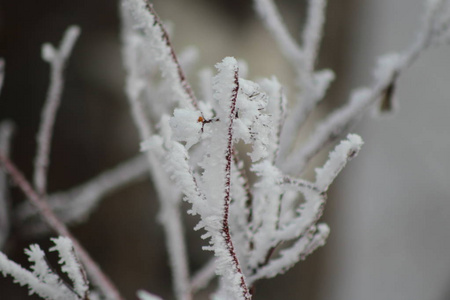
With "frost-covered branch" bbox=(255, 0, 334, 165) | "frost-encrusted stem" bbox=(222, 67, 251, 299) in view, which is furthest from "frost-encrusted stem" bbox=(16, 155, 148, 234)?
"frost-encrusted stem" bbox=(222, 67, 251, 299)

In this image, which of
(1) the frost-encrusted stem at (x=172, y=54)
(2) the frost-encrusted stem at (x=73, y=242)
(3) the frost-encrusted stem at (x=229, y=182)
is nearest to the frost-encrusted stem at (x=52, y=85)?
(2) the frost-encrusted stem at (x=73, y=242)

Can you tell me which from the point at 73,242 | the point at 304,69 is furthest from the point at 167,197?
the point at 304,69

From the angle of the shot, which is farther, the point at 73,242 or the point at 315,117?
the point at 315,117

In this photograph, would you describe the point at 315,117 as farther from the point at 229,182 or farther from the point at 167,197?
the point at 229,182

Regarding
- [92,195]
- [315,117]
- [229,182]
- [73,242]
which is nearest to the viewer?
[229,182]

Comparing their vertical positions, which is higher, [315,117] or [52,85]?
[315,117]

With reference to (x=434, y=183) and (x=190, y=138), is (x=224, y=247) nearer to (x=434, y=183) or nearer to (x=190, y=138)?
(x=190, y=138)

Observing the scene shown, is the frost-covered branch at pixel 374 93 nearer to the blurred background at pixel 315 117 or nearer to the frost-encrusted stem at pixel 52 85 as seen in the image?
the blurred background at pixel 315 117

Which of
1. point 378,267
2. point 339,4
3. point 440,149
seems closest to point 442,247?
point 378,267
